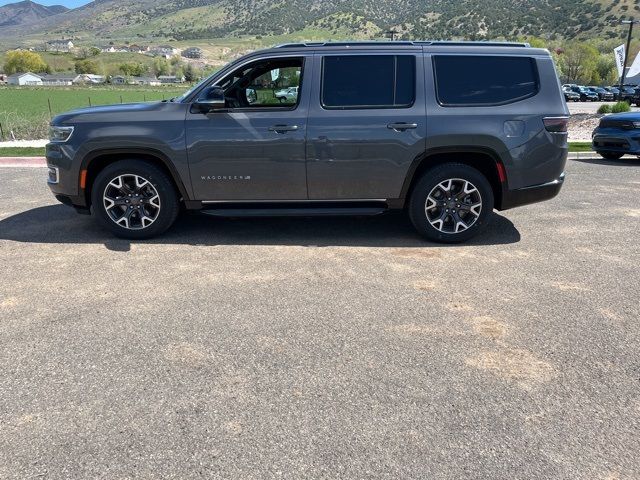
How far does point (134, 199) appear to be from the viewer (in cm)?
565

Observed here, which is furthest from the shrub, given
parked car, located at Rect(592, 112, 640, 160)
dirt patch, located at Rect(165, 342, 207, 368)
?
dirt patch, located at Rect(165, 342, 207, 368)

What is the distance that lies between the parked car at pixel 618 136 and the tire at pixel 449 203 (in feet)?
24.5

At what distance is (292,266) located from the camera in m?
5.00

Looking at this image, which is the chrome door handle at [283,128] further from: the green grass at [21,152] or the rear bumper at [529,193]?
the green grass at [21,152]

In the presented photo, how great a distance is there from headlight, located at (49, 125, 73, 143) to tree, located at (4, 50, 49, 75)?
185m

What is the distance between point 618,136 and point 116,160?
10.4 metres

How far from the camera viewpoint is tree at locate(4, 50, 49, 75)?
158250 mm

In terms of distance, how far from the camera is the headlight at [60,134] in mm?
5530

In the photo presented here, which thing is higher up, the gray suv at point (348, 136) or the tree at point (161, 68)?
the tree at point (161, 68)

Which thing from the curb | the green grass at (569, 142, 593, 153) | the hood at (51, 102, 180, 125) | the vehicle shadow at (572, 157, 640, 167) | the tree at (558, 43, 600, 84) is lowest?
the vehicle shadow at (572, 157, 640, 167)

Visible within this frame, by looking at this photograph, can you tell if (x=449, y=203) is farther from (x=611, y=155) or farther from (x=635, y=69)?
(x=635, y=69)

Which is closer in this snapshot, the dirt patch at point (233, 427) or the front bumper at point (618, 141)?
the dirt patch at point (233, 427)

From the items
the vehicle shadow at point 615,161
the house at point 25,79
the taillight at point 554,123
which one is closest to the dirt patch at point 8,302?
the taillight at point 554,123

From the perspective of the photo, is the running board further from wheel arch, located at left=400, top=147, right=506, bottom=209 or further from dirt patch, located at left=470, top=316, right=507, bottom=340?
dirt patch, located at left=470, top=316, right=507, bottom=340
